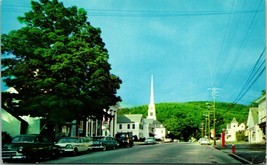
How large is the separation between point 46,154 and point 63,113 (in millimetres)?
7337

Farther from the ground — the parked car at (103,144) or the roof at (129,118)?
the roof at (129,118)

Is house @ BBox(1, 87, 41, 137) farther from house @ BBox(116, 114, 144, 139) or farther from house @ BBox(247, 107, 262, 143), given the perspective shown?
house @ BBox(116, 114, 144, 139)

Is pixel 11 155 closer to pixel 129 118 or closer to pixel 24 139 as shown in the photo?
pixel 24 139

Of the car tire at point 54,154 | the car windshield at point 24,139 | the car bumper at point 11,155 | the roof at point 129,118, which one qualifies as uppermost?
the roof at point 129,118

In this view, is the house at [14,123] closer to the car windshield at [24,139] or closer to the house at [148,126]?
the car windshield at [24,139]

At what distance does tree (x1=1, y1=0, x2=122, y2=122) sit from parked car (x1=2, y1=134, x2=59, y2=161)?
615 cm

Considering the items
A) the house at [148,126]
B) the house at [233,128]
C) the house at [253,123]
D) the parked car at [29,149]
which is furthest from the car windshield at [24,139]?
the house at [148,126]

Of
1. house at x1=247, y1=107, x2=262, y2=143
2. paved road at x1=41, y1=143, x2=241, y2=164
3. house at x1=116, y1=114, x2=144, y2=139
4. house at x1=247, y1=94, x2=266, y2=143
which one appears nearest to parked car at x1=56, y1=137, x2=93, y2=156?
paved road at x1=41, y1=143, x2=241, y2=164

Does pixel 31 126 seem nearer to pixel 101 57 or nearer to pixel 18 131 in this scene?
pixel 18 131

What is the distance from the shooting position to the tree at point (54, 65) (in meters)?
28.1

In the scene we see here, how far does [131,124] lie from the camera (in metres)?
101

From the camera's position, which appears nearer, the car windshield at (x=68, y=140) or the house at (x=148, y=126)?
the car windshield at (x=68, y=140)

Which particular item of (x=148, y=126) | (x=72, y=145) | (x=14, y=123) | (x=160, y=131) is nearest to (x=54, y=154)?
(x=72, y=145)

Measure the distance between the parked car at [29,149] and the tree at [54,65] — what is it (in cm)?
615
